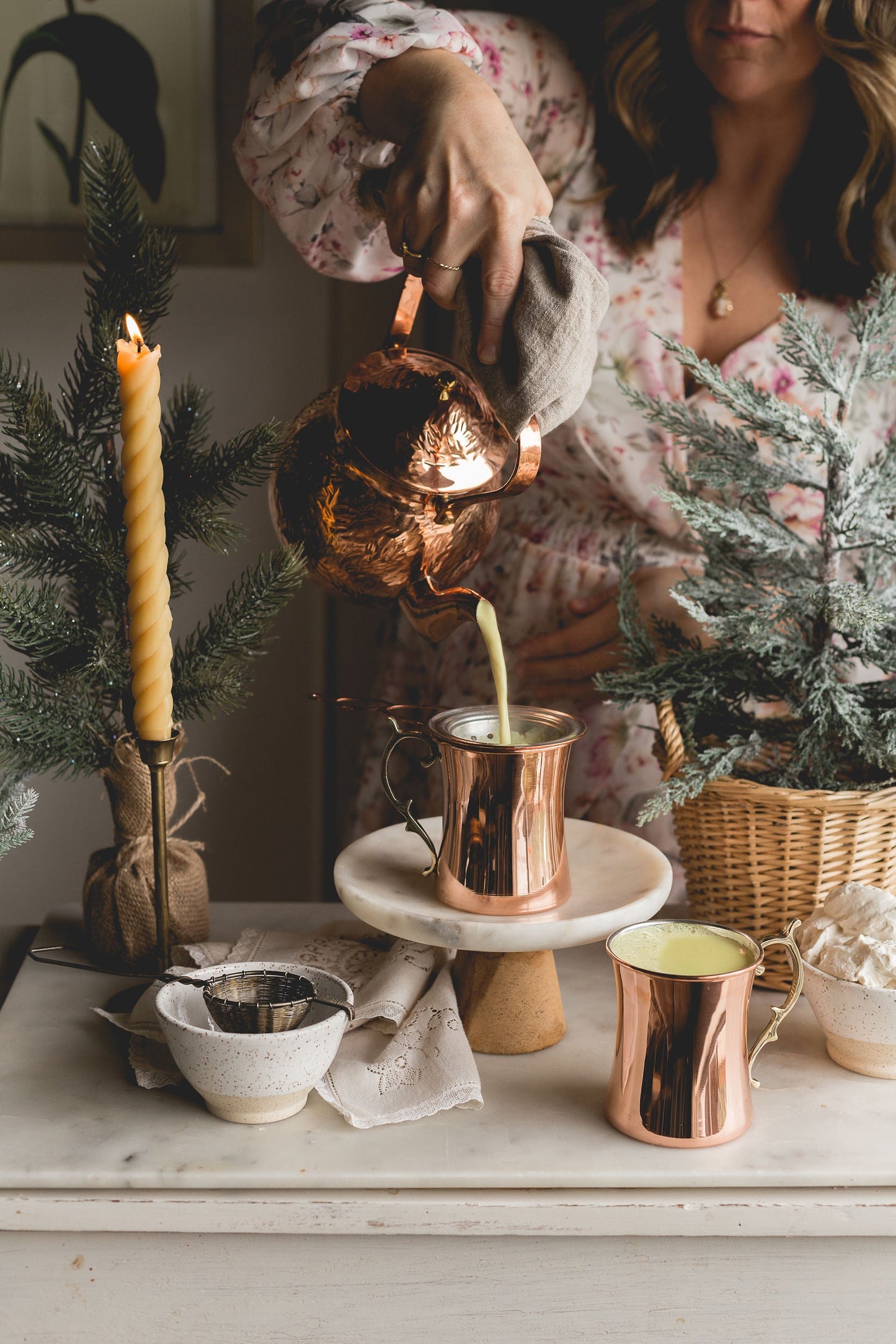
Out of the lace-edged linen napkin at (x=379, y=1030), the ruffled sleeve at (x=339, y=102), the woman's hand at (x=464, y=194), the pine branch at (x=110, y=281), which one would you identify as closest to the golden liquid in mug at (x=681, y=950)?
the lace-edged linen napkin at (x=379, y=1030)

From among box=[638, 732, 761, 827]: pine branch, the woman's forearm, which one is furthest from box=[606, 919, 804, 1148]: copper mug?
the woman's forearm

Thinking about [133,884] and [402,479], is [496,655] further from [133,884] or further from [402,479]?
[133,884]

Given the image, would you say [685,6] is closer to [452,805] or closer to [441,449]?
[441,449]

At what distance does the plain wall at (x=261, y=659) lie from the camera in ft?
4.42

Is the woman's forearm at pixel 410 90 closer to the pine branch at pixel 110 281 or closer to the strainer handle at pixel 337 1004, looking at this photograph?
the pine branch at pixel 110 281

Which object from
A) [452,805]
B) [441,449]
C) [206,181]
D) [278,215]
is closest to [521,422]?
[441,449]

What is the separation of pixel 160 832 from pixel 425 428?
0.31 m

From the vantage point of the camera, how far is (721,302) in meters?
1.14

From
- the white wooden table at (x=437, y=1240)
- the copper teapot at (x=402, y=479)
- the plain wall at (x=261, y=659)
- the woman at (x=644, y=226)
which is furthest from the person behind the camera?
the plain wall at (x=261, y=659)

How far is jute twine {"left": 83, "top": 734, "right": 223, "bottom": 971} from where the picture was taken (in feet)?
2.74

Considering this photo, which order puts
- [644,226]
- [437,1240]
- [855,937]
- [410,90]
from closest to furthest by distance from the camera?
1. [437,1240]
2. [855,937]
3. [410,90]
4. [644,226]

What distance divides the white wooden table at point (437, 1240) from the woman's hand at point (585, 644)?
517mm

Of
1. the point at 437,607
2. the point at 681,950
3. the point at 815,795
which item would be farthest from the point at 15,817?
the point at 815,795

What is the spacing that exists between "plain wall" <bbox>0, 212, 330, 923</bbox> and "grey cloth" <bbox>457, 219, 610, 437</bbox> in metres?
0.71
